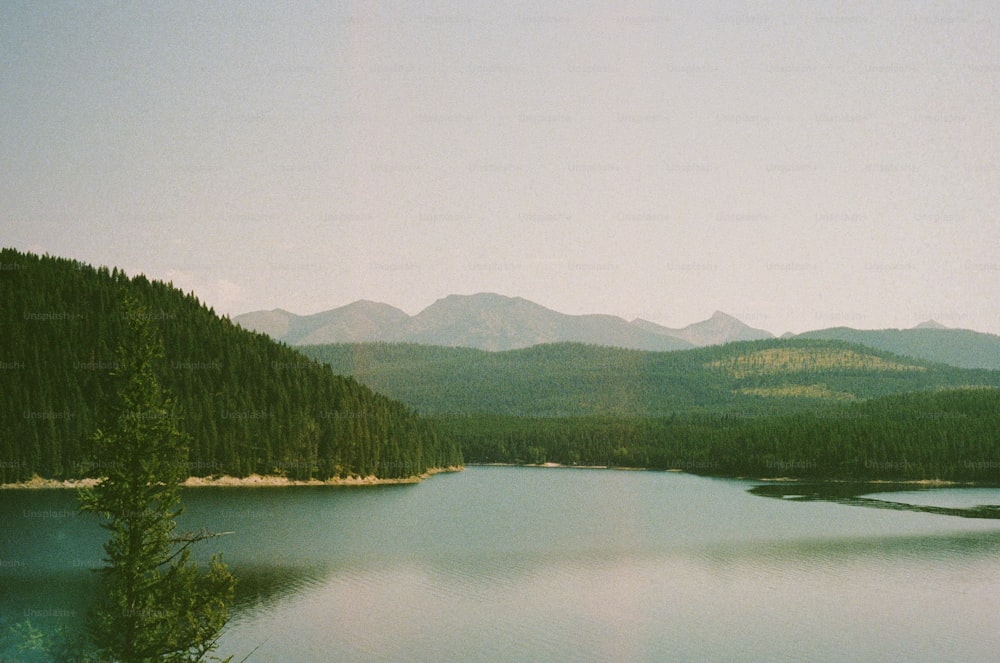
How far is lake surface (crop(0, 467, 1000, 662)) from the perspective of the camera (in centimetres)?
6025

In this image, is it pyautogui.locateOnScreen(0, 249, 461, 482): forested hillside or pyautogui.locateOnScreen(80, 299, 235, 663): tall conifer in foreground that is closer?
pyautogui.locateOnScreen(80, 299, 235, 663): tall conifer in foreground

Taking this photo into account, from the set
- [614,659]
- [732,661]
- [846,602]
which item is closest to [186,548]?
[614,659]

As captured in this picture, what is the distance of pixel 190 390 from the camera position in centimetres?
16825

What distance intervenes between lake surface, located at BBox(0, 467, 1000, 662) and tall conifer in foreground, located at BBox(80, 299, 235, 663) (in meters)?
18.5

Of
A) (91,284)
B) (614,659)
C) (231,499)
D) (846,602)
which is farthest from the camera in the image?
(91,284)

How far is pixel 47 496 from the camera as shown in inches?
4850

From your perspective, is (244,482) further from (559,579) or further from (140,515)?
(140,515)

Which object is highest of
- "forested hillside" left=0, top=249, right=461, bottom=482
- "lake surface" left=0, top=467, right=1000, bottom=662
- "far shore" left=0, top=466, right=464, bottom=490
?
"forested hillside" left=0, top=249, right=461, bottom=482

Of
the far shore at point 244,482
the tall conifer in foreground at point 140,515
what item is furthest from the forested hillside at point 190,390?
the tall conifer in foreground at point 140,515

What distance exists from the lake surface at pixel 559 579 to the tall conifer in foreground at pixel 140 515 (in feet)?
60.6

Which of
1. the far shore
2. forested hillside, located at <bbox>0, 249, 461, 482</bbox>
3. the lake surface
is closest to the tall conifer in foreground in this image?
the lake surface

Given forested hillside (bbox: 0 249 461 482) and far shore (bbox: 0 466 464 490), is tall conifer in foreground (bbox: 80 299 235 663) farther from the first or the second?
forested hillside (bbox: 0 249 461 482)

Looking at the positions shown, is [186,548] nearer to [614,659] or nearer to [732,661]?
[614,659]

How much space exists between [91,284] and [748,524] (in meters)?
127
